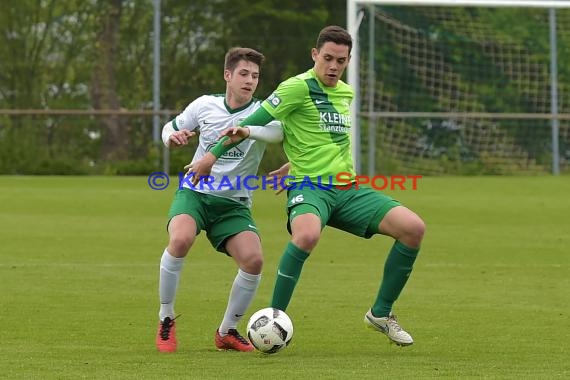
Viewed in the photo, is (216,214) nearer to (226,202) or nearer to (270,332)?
(226,202)

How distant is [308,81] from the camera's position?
809 centimetres

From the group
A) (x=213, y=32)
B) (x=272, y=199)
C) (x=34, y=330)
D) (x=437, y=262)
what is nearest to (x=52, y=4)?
(x=213, y=32)

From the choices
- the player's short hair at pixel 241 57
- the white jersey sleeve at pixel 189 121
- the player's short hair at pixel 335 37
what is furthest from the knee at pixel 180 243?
the player's short hair at pixel 335 37

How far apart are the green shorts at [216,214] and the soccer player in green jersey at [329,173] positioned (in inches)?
14.9

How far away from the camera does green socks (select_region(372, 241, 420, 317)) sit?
7.92 meters

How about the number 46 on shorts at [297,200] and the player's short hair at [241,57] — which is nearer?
the number 46 on shorts at [297,200]

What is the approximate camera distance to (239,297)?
8.08 m

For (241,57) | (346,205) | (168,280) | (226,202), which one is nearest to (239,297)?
(168,280)

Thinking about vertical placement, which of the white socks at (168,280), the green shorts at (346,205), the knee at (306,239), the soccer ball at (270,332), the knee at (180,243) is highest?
the green shorts at (346,205)

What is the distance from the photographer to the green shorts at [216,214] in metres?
8.08

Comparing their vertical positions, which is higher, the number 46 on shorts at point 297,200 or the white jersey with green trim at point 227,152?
the white jersey with green trim at point 227,152

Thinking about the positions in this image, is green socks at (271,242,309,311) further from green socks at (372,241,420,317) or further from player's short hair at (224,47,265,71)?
player's short hair at (224,47,265,71)

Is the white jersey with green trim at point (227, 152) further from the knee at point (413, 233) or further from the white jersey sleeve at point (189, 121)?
the knee at point (413, 233)

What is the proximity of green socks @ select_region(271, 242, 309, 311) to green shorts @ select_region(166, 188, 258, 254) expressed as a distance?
545mm
